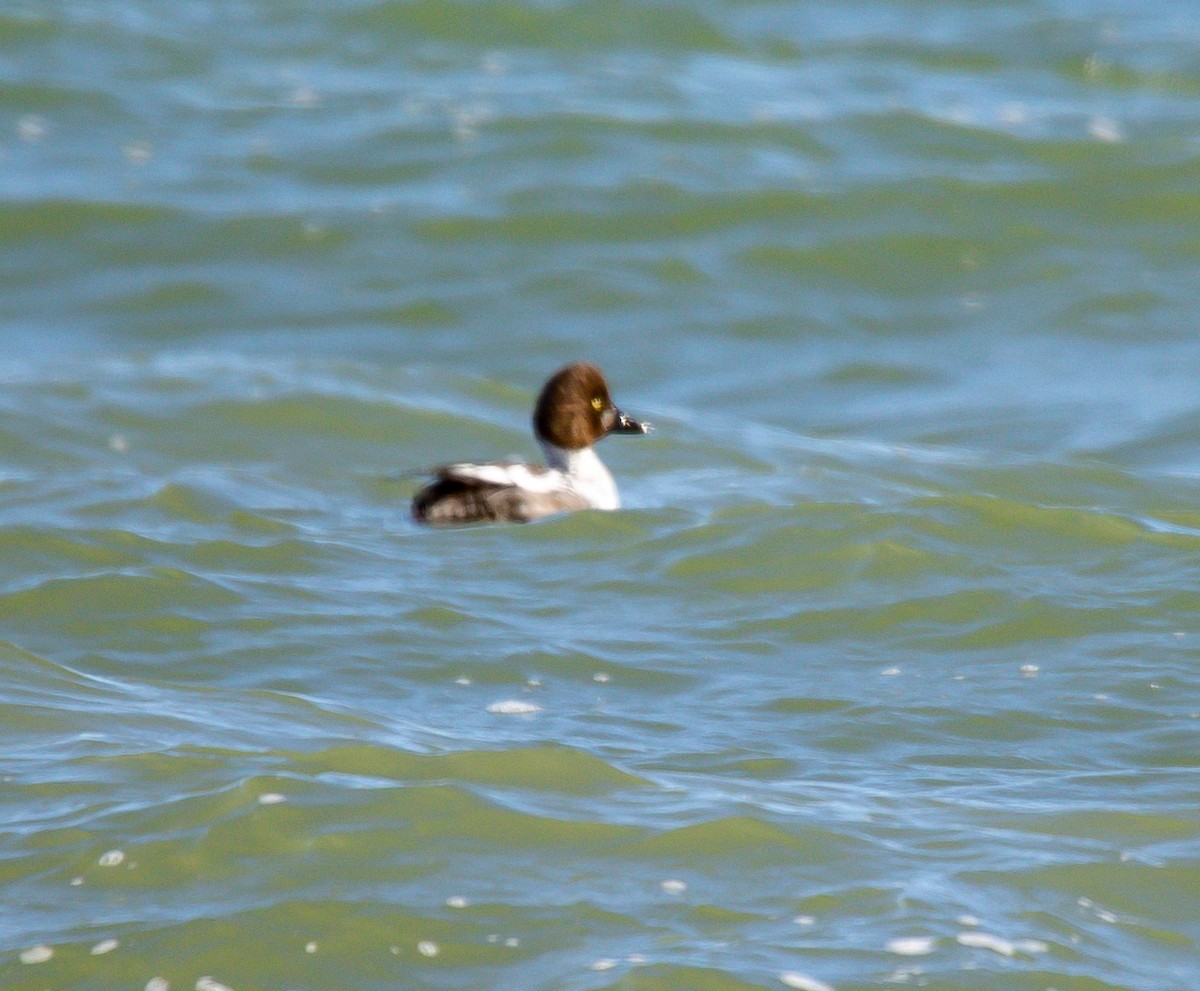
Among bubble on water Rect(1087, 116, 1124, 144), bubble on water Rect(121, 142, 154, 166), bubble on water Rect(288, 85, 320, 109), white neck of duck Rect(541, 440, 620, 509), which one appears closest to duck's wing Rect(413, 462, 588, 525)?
white neck of duck Rect(541, 440, 620, 509)

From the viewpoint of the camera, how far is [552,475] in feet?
31.4

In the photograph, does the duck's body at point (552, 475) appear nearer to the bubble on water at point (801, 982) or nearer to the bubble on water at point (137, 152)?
the bubble on water at point (801, 982)

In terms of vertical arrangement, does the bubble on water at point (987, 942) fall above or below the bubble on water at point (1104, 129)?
below

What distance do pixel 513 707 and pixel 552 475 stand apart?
288 centimetres

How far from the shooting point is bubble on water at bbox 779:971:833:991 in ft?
15.4

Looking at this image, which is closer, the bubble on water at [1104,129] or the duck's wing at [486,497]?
the duck's wing at [486,497]

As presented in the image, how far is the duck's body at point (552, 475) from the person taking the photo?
30.4 ft

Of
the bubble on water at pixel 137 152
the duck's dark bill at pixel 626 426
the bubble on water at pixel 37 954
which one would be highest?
the bubble on water at pixel 137 152

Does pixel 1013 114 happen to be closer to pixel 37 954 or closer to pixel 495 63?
pixel 495 63

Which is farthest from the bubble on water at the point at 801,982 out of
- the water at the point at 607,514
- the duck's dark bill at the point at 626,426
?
the duck's dark bill at the point at 626,426

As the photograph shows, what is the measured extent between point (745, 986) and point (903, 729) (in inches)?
79.9

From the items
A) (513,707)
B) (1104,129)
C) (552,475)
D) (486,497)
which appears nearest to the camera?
(513,707)

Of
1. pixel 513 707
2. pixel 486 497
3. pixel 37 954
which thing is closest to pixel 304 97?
pixel 486 497

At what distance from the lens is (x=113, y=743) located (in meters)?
6.11
